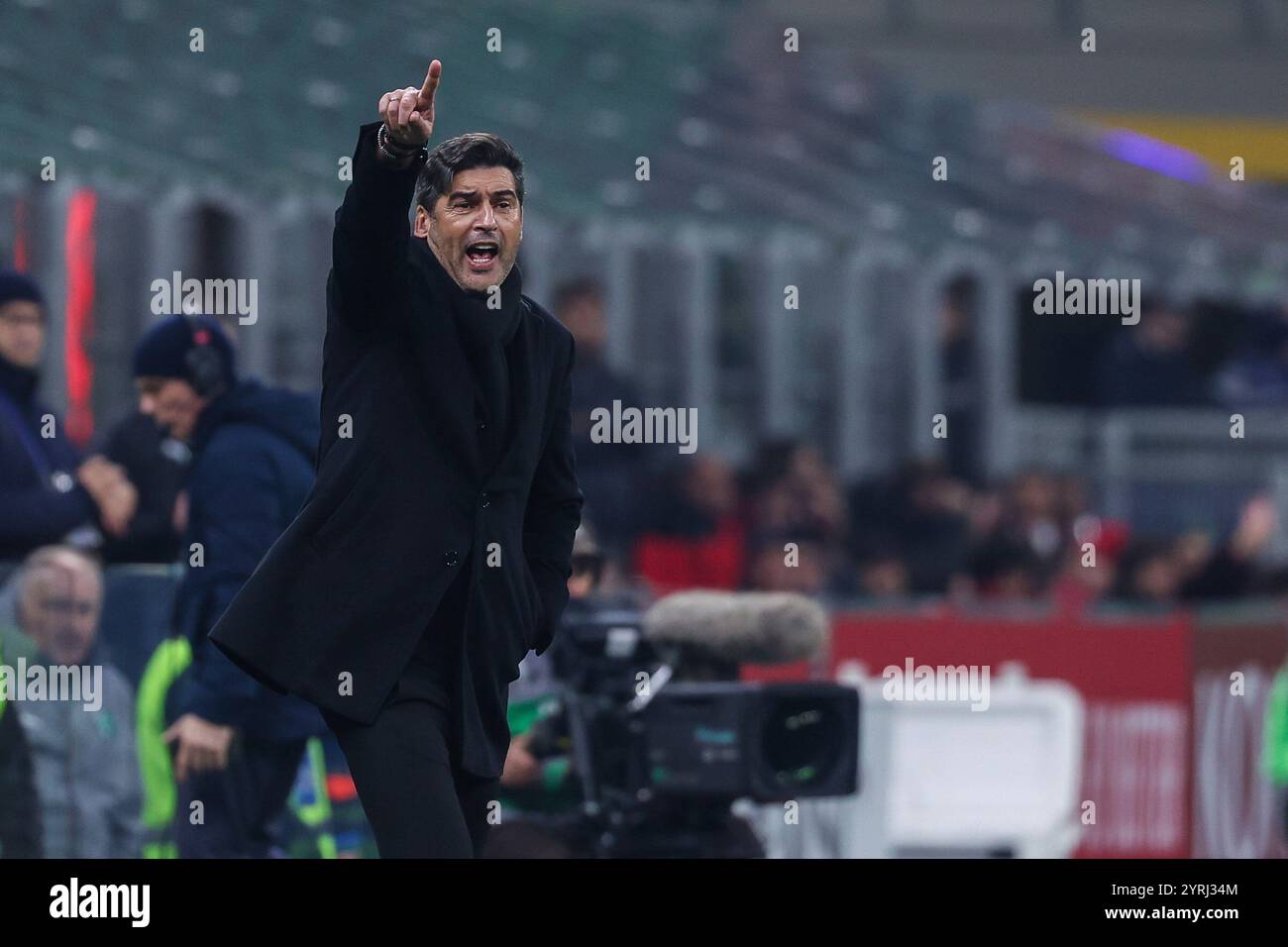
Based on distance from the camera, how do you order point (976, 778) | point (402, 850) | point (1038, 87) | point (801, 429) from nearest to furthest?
point (402, 850) < point (976, 778) < point (801, 429) < point (1038, 87)

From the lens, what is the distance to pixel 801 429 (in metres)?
13.7

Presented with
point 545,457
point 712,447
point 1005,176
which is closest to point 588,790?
point 545,457

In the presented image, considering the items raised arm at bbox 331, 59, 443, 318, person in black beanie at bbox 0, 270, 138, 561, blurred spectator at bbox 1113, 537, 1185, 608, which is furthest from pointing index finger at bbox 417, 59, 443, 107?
blurred spectator at bbox 1113, 537, 1185, 608

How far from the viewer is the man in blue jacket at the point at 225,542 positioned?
701 cm

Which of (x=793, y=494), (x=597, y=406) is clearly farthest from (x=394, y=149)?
(x=793, y=494)

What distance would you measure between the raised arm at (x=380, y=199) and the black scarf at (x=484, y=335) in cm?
16

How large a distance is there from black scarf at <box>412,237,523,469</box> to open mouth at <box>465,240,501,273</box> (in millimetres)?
54

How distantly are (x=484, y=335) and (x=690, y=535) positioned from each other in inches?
253

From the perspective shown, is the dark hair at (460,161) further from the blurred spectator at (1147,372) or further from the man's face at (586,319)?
the blurred spectator at (1147,372)

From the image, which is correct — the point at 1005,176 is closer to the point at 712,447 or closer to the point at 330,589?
the point at 712,447

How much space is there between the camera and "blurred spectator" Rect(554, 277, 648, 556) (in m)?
10.6

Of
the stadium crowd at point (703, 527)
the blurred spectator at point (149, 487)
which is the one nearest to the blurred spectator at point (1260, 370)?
the stadium crowd at point (703, 527)

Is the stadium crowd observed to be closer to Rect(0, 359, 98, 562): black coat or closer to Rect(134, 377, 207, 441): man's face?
Rect(0, 359, 98, 562): black coat

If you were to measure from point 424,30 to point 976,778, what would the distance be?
4795 millimetres
